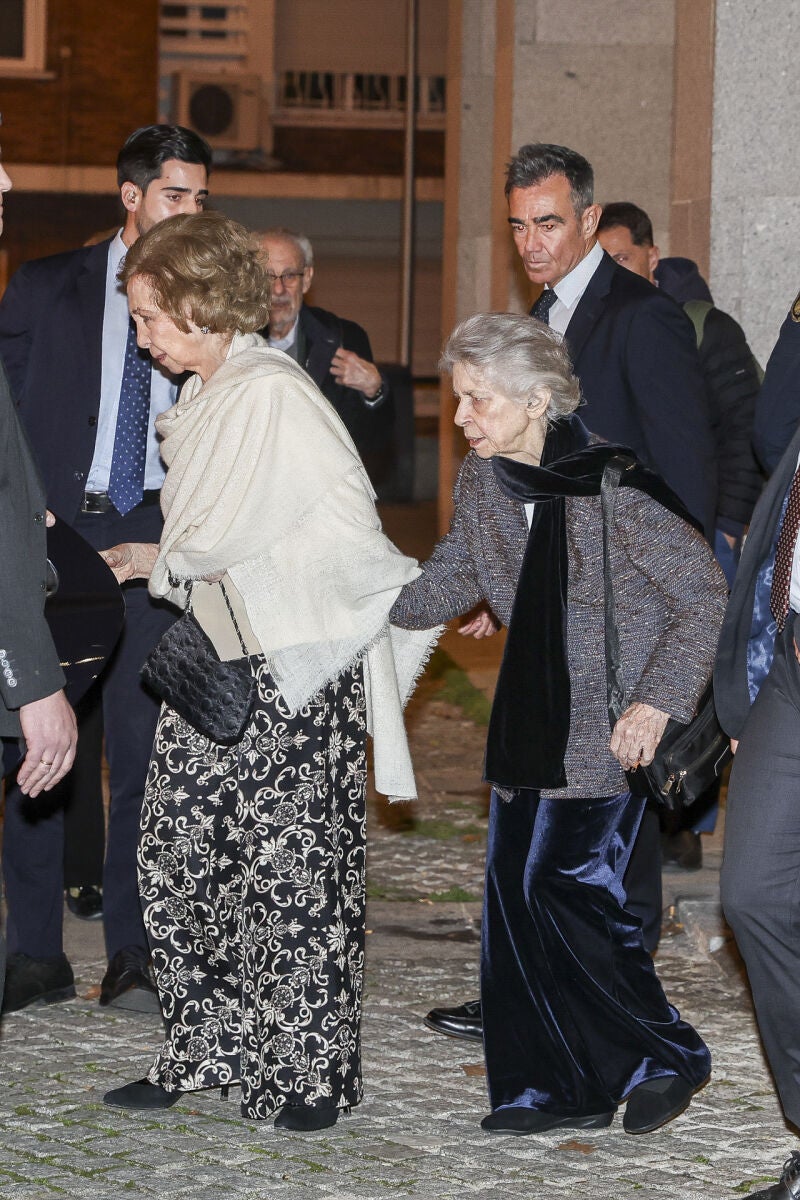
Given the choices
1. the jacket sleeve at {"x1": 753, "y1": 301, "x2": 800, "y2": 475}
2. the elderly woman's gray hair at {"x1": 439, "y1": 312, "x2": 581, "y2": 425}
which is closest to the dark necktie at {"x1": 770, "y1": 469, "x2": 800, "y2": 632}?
the jacket sleeve at {"x1": 753, "y1": 301, "x2": 800, "y2": 475}

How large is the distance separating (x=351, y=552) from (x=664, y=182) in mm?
6522

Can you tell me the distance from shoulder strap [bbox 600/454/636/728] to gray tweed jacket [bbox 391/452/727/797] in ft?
0.05

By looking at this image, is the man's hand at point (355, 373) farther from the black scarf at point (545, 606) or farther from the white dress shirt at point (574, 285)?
the black scarf at point (545, 606)

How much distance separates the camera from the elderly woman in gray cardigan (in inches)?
175

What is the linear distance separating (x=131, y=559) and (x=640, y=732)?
61.4 inches

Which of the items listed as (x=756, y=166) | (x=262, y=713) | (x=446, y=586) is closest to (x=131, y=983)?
(x=262, y=713)

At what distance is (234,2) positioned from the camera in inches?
1367

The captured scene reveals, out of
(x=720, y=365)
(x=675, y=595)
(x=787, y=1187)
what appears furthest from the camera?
(x=720, y=365)

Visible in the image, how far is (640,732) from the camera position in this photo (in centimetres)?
438

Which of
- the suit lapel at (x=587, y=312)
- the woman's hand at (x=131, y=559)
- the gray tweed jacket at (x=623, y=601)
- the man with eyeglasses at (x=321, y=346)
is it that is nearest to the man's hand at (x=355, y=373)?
the man with eyeglasses at (x=321, y=346)

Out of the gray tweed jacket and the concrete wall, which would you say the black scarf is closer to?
the gray tweed jacket

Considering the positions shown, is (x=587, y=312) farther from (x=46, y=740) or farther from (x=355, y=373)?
(x=46, y=740)

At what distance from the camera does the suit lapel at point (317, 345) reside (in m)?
6.98

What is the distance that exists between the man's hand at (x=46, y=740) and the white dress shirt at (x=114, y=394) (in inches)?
71.0
